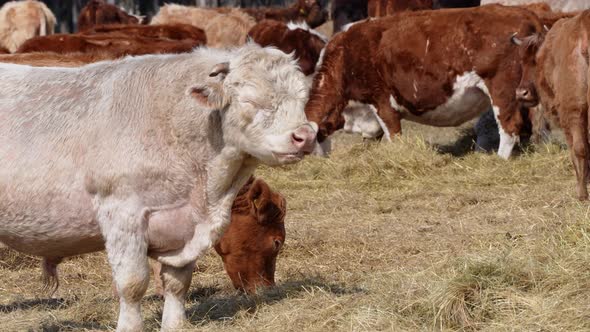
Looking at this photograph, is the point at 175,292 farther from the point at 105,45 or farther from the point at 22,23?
the point at 22,23

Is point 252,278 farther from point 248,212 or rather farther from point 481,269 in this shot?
point 481,269

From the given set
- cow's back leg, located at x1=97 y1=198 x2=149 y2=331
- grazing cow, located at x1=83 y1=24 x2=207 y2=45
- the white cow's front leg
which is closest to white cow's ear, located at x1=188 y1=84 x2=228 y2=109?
cow's back leg, located at x1=97 y1=198 x2=149 y2=331

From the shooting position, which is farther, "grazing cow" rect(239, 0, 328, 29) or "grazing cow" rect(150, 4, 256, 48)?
"grazing cow" rect(239, 0, 328, 29)

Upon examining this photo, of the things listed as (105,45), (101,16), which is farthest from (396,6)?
(105,45)

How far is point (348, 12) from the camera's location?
24078mm

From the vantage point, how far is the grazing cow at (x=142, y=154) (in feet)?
19.3

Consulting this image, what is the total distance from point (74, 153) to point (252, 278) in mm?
1635

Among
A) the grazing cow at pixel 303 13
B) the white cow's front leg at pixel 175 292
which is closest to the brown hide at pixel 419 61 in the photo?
the white cow's front leg at pixel 175 292

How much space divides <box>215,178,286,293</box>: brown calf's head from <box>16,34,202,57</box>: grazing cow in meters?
5.23

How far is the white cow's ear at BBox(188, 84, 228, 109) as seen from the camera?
5.91 metres

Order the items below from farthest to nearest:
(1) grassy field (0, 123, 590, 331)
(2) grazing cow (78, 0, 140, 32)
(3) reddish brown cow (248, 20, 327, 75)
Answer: (2) grazing cow (78, 0, 140, 32)
(3) reddish brown cow (248, 20, 327, 75)
(1) grassy field (0, 123, 590, 331)

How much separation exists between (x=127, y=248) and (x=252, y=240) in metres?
1.42

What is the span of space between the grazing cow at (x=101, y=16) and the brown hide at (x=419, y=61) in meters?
9.97

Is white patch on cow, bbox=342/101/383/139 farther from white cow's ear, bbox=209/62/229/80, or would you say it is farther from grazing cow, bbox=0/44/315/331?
white cow's ear, bbox=209/62/229/80
